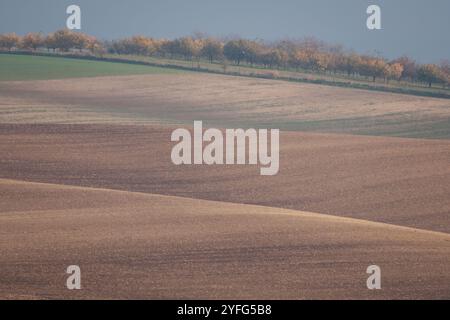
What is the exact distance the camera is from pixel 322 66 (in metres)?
83.2

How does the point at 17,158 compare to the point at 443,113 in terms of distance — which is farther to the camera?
the point at 443,113

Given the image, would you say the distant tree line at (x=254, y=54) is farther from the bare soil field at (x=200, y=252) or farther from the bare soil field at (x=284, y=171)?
the bare soil field at (x=200, y=252)

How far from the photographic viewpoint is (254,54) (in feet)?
297

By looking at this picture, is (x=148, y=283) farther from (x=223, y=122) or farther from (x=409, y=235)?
(x=223, y=122)

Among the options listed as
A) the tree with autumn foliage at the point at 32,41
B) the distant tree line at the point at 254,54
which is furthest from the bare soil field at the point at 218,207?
the tree with autumn foliage at the point at 32,41

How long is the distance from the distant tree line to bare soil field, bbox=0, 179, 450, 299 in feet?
190

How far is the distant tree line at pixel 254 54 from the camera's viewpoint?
256 feet

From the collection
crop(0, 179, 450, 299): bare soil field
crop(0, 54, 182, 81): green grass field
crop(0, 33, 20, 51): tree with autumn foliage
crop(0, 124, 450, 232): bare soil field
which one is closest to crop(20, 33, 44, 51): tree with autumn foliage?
crop(0, 33, 20, 51): tree with autumn foliage

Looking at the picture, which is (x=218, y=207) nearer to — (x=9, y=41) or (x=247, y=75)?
(x=247, y=75)

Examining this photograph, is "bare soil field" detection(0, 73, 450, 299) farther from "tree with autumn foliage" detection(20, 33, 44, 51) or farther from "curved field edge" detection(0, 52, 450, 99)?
"tree with autumn foliage" detection(20, 33, 44, 51)

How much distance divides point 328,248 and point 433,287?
3495 millimetres

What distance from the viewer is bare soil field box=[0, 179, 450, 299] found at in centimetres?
1498

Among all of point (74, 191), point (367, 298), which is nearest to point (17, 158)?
point (74, 191)

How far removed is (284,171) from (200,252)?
14151 mm
